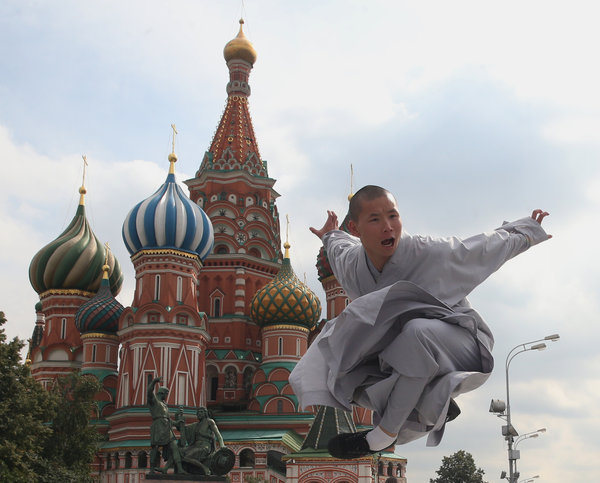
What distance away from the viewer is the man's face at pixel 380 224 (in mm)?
3799

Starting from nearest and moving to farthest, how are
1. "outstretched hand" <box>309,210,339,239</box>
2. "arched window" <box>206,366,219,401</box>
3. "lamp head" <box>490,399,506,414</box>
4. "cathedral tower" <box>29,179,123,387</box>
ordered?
"outstretched hand" <box>309,210,339,239</box>
"lamp head" <box>490,399,506,414</box>
"arched window" <box>206,366,219,401</box>
"cathedral tower" <box>29,179,123,387</box>

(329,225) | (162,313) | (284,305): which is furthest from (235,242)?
(329,225)

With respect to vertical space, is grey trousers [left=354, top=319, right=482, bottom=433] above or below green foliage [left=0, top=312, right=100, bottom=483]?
below

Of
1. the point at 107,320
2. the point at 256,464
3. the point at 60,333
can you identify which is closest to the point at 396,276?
the point at 256,464

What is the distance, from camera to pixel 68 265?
4297 cm

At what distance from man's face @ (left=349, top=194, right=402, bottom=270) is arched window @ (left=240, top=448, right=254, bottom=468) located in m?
32.7

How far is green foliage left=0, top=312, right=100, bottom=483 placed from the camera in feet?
69.9

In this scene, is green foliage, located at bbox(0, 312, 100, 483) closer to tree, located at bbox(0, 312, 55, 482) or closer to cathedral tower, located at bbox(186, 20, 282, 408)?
tree, located at bbox(0, 312, 55, 482)

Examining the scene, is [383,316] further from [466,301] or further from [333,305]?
[333,305]

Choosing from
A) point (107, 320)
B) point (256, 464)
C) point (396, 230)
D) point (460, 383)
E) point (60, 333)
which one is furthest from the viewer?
point (60, 333)

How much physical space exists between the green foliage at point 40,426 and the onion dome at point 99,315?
9.03 m

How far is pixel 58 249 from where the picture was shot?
43094mm

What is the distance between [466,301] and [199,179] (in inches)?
1613

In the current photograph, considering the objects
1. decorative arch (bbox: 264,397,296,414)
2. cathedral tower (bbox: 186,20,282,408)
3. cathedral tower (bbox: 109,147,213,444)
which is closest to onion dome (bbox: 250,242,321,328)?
cathedral tower (bbox: 186,20,282,408)
